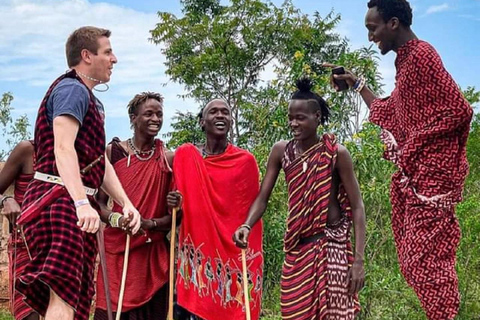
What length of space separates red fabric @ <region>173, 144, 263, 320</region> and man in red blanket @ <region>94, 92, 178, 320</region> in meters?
0.15

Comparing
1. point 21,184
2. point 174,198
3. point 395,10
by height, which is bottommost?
point 174,198

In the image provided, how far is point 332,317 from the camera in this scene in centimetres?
461

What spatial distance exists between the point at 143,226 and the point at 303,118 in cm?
141

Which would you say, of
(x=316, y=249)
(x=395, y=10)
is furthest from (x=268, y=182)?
(x=395, y=10)

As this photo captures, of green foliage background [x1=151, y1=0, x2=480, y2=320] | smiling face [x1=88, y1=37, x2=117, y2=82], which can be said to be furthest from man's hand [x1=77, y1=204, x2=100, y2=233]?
green foliage background [x1=151, y1=0, x2=480, y2=320]

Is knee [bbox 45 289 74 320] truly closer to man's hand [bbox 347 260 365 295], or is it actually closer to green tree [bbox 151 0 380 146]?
man's hand [bbox 347 260 365 295]

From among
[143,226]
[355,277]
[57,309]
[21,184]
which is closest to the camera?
[57,309]

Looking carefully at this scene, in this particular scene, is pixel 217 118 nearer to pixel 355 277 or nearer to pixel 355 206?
pixel 355 206

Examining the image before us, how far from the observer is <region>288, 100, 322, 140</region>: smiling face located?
4.81 metres

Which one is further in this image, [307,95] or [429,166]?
[307,95]

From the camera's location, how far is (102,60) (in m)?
4.16

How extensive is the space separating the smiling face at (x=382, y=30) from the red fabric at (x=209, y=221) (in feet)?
5.19

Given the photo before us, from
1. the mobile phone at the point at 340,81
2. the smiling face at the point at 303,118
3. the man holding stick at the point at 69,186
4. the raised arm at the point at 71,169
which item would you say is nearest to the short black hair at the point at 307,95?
the smiling face at the point at 303,118

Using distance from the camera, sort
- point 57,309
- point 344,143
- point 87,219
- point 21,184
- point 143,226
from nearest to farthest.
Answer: point 87,219
point 57,309
point 21,184
point 143,226
point 344,143
